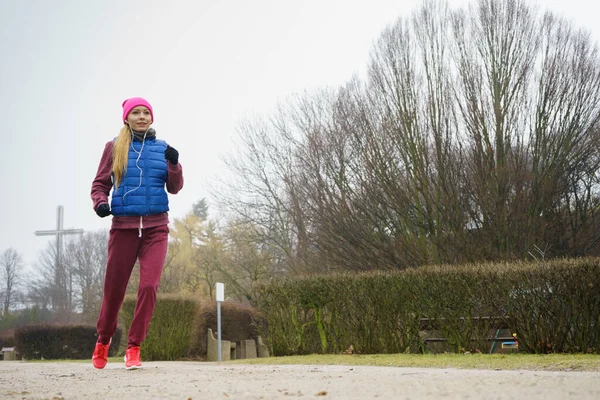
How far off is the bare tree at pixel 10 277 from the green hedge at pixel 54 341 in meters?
43.8

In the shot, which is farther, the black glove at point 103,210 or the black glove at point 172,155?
the black glove at point 172,155

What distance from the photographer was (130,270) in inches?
284

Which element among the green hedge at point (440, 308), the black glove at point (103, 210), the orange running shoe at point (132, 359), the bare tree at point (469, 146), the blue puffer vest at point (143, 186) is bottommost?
the orange running shoe at point (132, 359)

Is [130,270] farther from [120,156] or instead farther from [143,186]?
[120,156]

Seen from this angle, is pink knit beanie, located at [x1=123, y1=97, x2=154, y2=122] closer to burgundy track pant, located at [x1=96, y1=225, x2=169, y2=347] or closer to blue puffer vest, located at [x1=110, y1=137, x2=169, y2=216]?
blue puffer vest, located at [x1=110, y1=137, x2=169, y2=216]

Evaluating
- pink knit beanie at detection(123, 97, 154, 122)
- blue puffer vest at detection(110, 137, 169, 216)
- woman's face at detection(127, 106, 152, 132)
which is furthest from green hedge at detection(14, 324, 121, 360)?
blue puffer vest at detection(110, 137, 169, 216)

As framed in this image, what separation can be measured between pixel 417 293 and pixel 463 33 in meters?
10.6

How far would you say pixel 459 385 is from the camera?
15.0 feet

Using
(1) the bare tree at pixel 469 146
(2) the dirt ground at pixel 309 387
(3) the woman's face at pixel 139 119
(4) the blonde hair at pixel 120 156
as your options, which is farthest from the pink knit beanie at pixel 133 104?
(1) the bare tree at pixel 469 146

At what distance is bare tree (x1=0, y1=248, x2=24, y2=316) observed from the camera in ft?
216

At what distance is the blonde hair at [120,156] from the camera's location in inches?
284

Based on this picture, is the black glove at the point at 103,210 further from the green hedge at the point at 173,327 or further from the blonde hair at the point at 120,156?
the green hedge at the point at 173,327

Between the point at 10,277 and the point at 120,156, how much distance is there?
65.7 meters

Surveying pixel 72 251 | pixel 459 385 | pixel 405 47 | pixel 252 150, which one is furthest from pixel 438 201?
pixel 72 251
